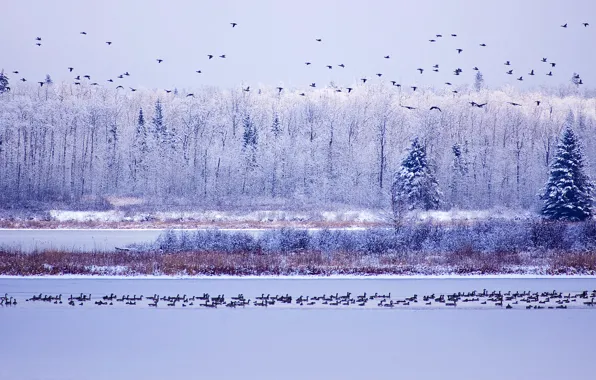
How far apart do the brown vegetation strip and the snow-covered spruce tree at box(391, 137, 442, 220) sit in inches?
771

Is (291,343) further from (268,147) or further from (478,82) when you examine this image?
(478,82)

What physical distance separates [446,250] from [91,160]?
43.3 meters

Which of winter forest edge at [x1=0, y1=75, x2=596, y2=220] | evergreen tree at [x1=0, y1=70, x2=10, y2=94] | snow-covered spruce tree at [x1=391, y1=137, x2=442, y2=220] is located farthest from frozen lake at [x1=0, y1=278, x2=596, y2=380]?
evergreen tree at [x1=0, y1=70, x2=10, y2=94]

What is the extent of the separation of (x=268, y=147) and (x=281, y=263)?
40598mm

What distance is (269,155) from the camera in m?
64.4

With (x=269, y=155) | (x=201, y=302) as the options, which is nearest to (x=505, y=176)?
(x=269, y=155)

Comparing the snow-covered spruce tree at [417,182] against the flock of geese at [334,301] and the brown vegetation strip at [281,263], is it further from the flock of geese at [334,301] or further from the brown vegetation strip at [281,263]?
the flock of geese at [334,301]

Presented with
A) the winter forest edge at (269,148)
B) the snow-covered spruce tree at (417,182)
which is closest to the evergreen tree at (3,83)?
the winter forest edge at (269,148)

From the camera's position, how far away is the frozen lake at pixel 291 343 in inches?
554

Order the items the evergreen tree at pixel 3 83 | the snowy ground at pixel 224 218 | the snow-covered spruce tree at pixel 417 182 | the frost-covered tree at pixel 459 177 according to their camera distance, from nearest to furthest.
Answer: the snowy ground at pixel 224 218
the snow-covered spruce tree at pixel 417 182
the frost-covered tree at pixel 459 177
the evergreen tree at pixel 3 83

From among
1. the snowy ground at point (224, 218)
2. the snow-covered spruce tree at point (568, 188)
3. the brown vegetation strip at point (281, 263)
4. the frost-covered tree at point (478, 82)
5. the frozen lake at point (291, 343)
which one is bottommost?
the frozen lake at point (291, 343)

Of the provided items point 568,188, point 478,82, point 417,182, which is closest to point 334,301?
point 568,188

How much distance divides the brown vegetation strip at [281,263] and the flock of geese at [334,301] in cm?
414

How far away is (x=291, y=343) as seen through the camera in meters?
16.2
